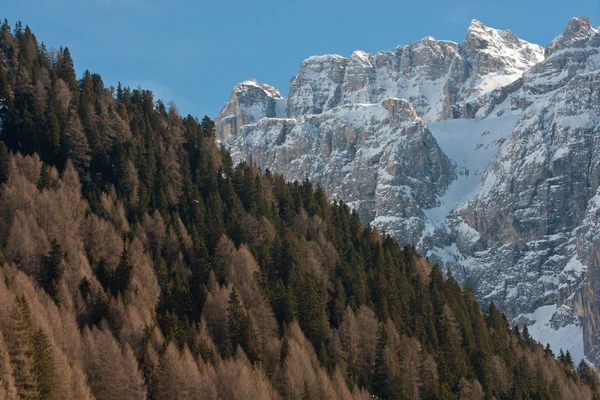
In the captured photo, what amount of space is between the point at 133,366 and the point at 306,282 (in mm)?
38128

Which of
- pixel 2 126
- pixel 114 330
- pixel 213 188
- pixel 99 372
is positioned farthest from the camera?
pixel 213 188

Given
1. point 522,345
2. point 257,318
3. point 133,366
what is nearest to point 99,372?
point 133,366

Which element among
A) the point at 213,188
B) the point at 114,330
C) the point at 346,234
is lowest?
the point at 114,330

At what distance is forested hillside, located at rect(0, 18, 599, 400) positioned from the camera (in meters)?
88.6

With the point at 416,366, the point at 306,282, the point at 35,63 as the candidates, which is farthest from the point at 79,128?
the point at 416,366

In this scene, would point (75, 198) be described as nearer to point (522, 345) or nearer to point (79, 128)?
point (79, 128)

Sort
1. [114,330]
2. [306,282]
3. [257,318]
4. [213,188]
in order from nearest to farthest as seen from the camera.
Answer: [114,330], [257,318], [306,282], [213,188]

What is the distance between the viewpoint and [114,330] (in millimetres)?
96062

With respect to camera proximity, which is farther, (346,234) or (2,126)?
(346,234)

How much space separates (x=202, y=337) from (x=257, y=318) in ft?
38.6

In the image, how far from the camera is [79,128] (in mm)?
136250

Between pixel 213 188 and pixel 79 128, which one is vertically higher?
pixel 79 128

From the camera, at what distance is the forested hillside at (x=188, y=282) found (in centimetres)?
8856

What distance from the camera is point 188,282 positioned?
114750 millimetres
